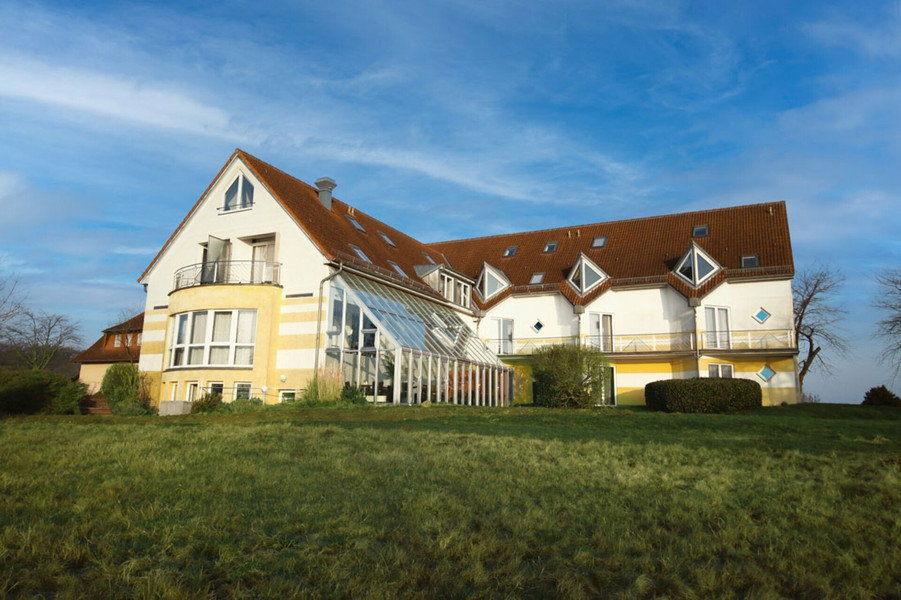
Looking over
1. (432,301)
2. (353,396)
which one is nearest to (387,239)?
(432,301)

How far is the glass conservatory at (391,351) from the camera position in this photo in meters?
20.5

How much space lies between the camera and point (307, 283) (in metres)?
21.8

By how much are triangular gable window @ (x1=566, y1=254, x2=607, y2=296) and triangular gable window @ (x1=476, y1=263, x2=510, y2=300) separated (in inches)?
138

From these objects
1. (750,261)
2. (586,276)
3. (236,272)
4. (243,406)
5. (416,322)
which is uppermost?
(750,261)

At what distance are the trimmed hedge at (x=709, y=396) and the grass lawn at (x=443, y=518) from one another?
9349 mm

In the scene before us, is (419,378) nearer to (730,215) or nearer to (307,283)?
(307,283)

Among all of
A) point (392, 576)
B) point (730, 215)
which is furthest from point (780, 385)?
point (392, 576)

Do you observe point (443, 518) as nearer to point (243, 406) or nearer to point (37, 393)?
point (243, 406)

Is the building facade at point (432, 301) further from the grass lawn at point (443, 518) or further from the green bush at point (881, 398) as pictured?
the grass lawn at point (443, 518)

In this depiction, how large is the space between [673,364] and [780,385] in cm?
423

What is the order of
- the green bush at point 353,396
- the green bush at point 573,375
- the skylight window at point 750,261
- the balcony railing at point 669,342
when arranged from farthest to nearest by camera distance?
the skylight window at point 750,261
the balcony railing at point 669,342
the green bush at point 573,375
the green bush at point 353,396

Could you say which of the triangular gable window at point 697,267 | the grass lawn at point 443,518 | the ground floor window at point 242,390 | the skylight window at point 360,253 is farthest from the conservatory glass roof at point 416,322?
the grass lawn at point 443,518

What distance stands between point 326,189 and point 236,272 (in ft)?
20.1

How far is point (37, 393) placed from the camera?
1689cm
